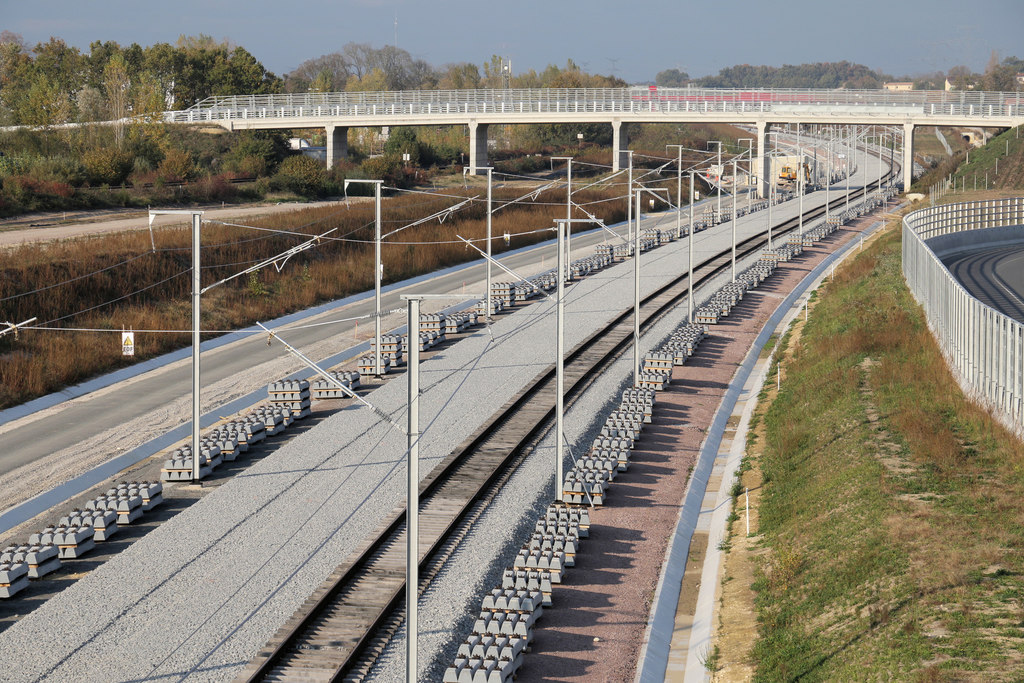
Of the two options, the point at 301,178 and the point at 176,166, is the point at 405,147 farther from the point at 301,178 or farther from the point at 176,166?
the point at 176,166

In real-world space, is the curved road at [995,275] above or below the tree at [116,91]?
below

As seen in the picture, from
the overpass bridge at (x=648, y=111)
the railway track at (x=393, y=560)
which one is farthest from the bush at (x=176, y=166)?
the railway track at (x=393, y=560)

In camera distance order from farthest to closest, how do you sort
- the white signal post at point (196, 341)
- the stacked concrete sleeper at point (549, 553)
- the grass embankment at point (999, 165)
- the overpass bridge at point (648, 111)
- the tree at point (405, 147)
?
the tree at point (405, 147), the overpass bridge at point (648, 111), the grass embankment at point (999, 165), the white signal post at point (196, 341), the stacked concrete sleeper at point (549, 553)

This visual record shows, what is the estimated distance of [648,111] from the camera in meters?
114

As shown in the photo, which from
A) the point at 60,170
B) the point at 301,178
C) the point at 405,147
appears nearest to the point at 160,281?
the point at 60,170

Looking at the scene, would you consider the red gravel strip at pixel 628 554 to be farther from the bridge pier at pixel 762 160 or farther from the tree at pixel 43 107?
the tree at pixel 43 107

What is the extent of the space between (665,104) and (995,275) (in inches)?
2611

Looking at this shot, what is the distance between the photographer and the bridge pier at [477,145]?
118438mm

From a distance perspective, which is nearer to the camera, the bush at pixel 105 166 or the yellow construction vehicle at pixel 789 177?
the bush at pixel 105 166

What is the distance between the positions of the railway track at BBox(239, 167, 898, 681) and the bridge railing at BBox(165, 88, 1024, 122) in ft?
250

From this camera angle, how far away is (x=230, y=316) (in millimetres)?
54844

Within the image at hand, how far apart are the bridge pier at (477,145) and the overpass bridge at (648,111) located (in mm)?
105

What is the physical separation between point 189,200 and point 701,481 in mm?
63976

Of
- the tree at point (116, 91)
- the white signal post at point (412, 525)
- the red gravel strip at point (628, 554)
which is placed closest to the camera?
the white signal post at point (412, 525)
